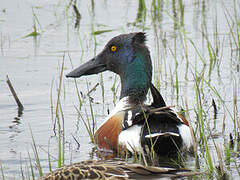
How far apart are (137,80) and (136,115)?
125 cm

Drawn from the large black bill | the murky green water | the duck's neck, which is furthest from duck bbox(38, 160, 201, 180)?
the large black bill

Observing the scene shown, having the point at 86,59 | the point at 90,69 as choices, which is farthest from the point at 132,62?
the point at 86,59

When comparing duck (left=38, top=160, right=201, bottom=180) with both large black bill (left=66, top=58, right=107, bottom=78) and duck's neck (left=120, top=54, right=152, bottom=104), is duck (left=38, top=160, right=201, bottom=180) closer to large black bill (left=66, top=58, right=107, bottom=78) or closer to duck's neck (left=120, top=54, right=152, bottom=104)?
duck's neck (left=120, top=54, right=152, bottom=104)

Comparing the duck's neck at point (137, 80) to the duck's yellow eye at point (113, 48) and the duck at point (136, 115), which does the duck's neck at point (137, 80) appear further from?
the duck's yellow eye at point (113, 48)

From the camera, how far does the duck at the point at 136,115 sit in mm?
5617

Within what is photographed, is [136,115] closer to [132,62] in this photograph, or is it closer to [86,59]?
[132,62]

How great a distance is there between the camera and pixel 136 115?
18.5 feet

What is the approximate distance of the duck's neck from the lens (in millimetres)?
6793

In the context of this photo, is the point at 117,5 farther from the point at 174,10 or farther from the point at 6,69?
the point at 6,69

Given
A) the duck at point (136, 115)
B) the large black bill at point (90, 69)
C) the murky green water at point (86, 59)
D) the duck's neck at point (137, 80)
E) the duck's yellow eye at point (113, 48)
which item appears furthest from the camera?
the large black bill at point (90, 69)

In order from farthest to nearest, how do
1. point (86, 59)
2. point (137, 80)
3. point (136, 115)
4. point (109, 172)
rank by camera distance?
point (86, 59) < point (137, 80) < point (136, 115) < point (109, 172)

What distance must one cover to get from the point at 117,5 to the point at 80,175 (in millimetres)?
8004

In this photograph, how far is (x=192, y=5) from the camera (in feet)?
39.6

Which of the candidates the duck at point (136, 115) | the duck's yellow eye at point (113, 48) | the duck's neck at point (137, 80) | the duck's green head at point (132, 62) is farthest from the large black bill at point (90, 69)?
the duck's neck at point (137, 80)
